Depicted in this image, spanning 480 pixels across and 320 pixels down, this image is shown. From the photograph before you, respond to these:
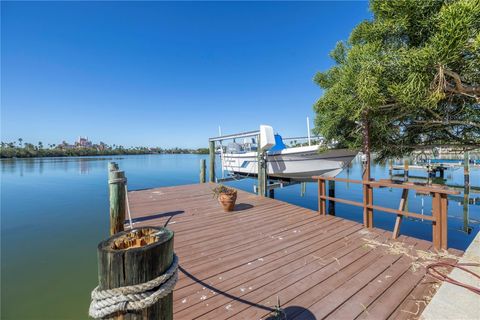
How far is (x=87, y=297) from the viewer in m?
3.61

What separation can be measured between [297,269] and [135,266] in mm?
2359

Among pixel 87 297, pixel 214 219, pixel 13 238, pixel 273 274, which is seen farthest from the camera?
pixel 13 238

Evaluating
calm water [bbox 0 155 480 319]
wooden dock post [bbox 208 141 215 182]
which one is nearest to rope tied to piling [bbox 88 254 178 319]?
calm water [bbox 0 155 480 319]

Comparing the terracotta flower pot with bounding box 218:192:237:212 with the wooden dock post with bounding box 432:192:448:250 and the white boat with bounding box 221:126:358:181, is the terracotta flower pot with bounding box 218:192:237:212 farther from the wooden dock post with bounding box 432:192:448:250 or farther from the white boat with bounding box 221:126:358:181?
the wooden dock post with bounding box 432:192:448:250

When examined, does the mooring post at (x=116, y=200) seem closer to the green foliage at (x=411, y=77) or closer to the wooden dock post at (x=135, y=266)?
the wooden dock post at (x=135, y=266)

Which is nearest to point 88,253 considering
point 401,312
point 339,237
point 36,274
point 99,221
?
point 36,274

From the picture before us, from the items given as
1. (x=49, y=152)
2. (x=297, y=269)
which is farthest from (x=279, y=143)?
(x=49, y=152)

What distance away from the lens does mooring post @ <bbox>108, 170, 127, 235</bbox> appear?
4040 millimetres

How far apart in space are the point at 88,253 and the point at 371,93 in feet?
24.2

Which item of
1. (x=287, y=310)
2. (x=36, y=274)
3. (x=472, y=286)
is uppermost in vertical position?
(x=472, y=286)

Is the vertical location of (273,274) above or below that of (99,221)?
above

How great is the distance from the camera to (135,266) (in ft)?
2.88

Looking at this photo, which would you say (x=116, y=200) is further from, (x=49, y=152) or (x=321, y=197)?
(x=49, y=152)

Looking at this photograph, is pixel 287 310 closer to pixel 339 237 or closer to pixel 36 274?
pixel 339 237
